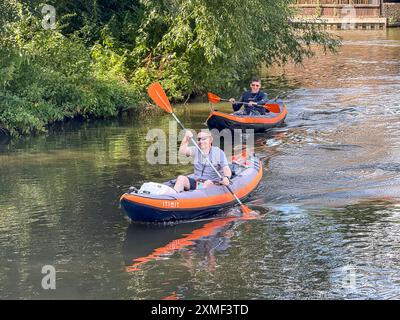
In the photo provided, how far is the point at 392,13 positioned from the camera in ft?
177

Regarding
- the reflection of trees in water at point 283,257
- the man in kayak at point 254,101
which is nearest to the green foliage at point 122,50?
the man in kayak at point 254,101

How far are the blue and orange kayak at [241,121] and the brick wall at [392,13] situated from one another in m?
32.6

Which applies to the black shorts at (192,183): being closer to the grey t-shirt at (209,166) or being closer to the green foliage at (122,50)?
the grey t-shirt at (209,166)

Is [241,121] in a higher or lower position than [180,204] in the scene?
higher

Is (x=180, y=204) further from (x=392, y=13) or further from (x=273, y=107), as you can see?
(x=392, y=13)

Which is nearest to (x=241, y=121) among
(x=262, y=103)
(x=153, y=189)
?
(x=262, y=103)

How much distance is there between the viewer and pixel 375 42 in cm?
4422

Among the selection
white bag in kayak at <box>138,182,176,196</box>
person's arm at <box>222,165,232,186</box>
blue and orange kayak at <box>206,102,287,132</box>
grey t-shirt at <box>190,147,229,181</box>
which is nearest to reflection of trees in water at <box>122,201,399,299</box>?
person's arm at <box>222,165,232,186</box>

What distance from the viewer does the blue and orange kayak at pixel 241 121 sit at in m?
21.5

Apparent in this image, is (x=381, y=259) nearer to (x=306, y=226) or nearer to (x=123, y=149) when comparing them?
(x=306, y=226)

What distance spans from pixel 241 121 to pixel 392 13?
34256 millimetres

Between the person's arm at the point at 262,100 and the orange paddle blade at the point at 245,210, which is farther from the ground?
the person's arm at the point at 262,100

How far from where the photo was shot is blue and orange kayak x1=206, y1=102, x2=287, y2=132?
70.7ft

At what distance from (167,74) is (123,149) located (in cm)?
544
